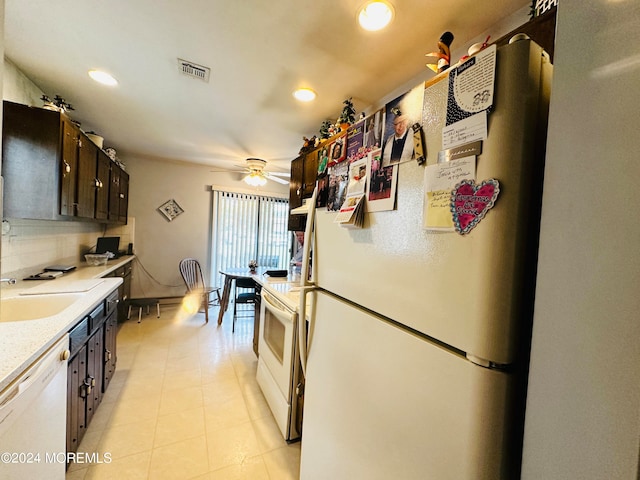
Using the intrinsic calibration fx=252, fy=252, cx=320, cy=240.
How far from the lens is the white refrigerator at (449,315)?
0.49 meters

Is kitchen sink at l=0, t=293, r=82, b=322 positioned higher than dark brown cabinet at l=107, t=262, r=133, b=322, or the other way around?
kitchen sink at l=0, t=293, r=82, b=322

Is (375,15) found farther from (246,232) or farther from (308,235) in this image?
(246,232)

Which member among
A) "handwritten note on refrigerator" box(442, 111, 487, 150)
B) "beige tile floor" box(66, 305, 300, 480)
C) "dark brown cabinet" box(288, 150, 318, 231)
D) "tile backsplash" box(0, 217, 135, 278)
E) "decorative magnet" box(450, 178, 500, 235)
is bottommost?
"beige tile floor" box(66, 305, 300, 480)

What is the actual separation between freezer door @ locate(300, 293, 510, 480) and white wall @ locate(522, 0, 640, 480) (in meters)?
0.08

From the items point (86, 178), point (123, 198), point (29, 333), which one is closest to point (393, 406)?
point (29, 333)

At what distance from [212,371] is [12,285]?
1678 millimetres

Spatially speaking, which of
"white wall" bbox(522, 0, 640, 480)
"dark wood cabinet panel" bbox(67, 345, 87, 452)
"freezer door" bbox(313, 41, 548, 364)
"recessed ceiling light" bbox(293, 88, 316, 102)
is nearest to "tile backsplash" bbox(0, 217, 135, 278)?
"dark wood cabinet panel" bbox(67, 345, 87, 452)

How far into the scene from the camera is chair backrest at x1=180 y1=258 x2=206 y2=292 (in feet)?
13.2

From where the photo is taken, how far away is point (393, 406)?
706 millimetres

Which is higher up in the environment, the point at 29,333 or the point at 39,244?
the point at 39,244

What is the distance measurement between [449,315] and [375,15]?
55.7 inches

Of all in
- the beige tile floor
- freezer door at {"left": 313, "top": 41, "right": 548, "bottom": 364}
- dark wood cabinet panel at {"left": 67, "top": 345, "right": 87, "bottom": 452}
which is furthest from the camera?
the beige tile floor

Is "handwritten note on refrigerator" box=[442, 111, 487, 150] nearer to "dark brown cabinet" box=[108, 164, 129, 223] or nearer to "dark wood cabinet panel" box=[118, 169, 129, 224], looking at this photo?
"dark brown cabinet" box=[108, 164, 129, 223]

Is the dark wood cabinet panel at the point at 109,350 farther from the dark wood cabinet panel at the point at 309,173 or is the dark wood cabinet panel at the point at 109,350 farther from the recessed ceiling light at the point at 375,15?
the recessed ceiling light at the point at 375,15
